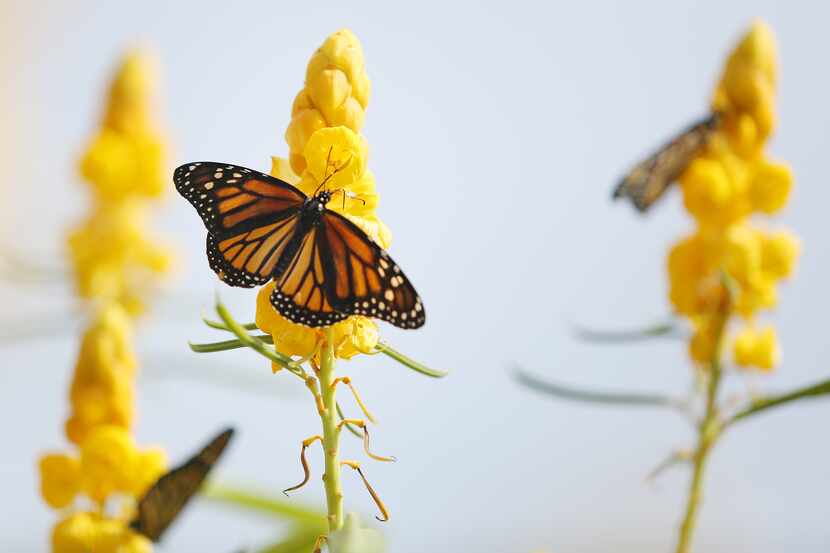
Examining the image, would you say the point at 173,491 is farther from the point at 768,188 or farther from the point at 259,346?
the point at 768,188

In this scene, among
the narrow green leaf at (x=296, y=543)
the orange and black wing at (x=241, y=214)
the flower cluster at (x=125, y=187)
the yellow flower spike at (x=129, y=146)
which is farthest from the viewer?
the yellow flower spike at (x=129, y=146)

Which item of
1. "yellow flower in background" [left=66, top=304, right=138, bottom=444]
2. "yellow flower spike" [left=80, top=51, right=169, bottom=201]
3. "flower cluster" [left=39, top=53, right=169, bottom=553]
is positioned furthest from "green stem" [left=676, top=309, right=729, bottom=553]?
"yellow flower spike" [left=80, top=51, right=169, bottom=201]

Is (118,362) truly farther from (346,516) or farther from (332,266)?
(346,516)

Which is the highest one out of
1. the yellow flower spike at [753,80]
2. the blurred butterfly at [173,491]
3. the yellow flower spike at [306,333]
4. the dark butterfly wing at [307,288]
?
the yellow flower spike at [753,80]

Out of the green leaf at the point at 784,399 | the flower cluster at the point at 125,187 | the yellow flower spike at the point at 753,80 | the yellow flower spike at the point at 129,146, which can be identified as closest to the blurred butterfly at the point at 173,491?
the green leaf at the point at 784,399

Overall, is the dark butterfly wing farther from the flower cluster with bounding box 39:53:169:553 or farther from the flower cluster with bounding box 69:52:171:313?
the flower cluster with bounding box 69:52:171:313

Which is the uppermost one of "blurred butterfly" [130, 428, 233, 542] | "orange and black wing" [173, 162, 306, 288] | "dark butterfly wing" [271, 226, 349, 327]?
"orange and black wing" [173, 162, 306, 288]

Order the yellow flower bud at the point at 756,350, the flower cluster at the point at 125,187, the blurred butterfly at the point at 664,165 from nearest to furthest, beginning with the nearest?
the yellow flower bud at the point at 756,350
the blurred butterfly at the point at 664,165
the flower cluster at the point at 125,187

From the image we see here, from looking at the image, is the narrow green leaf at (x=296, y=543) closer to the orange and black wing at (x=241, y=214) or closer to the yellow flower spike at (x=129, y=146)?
the orange and black wing at (x=241, y=214)
